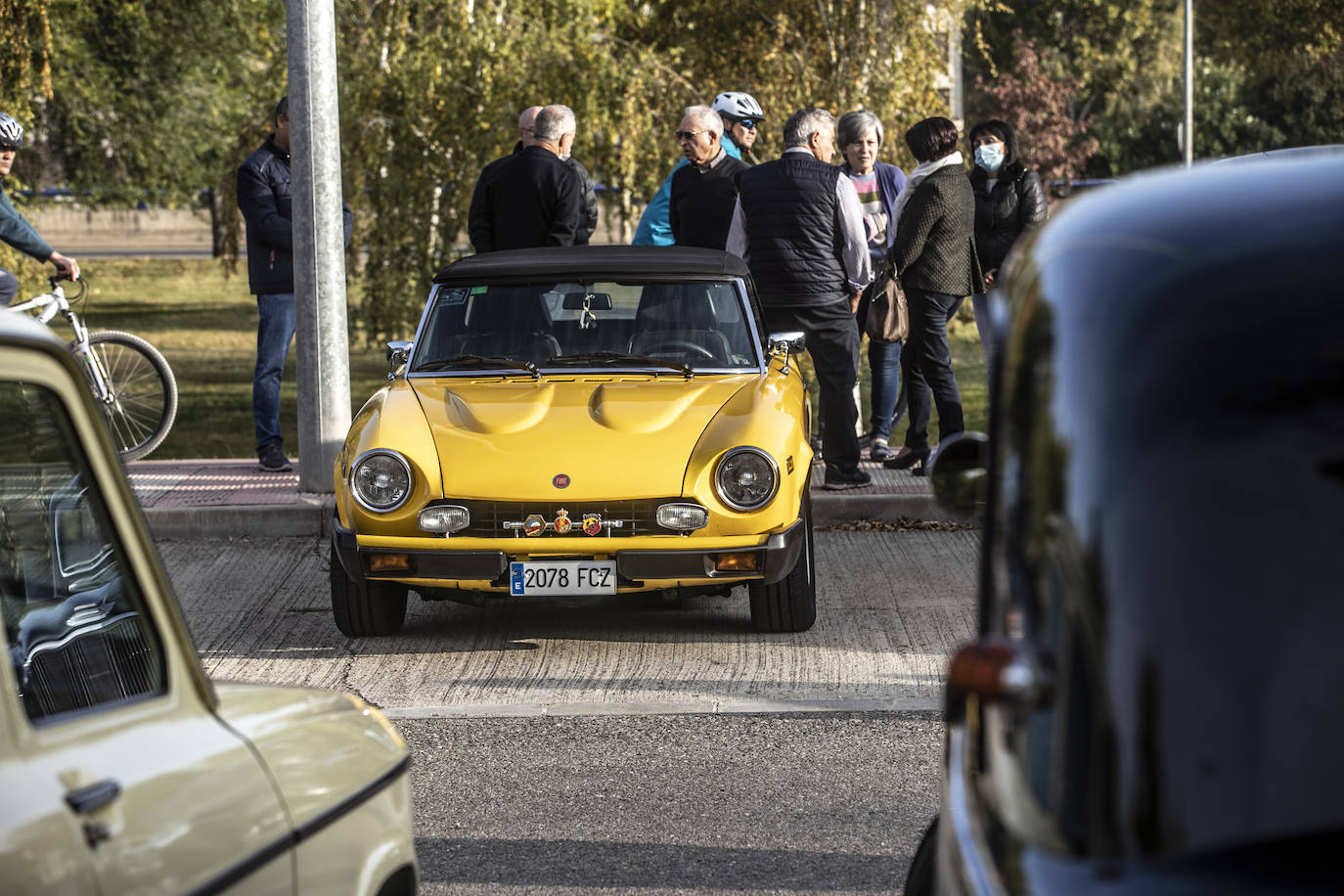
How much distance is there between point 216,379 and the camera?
18.1m

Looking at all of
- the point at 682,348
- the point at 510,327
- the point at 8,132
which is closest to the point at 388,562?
the point at 510,327

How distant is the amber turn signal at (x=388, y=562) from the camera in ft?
21.4

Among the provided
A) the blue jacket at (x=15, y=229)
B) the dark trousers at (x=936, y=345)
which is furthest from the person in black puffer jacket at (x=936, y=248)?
the blue jacket at (x=15, y=229)

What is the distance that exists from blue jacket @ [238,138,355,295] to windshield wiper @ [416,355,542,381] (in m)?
2.86

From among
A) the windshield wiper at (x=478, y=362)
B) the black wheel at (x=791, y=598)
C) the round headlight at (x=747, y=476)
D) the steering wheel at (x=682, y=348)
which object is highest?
the steering wheel at (x=682, y=348)

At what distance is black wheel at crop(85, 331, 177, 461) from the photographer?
34.5 feet

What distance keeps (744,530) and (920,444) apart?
3.76 metres

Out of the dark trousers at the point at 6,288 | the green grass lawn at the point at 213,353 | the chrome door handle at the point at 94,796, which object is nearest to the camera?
the chrome door handle at the point at 94,796

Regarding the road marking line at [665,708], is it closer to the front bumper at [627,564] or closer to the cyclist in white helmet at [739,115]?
the front bumper at [627,564]

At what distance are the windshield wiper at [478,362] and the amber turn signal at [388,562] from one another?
44.8 inches

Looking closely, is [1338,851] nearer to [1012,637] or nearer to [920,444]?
[1012,637]

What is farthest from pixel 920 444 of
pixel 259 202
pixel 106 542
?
pixel 106 542

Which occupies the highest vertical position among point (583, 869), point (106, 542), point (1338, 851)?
point (106, 542)

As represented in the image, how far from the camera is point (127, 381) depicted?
10.6 meters
